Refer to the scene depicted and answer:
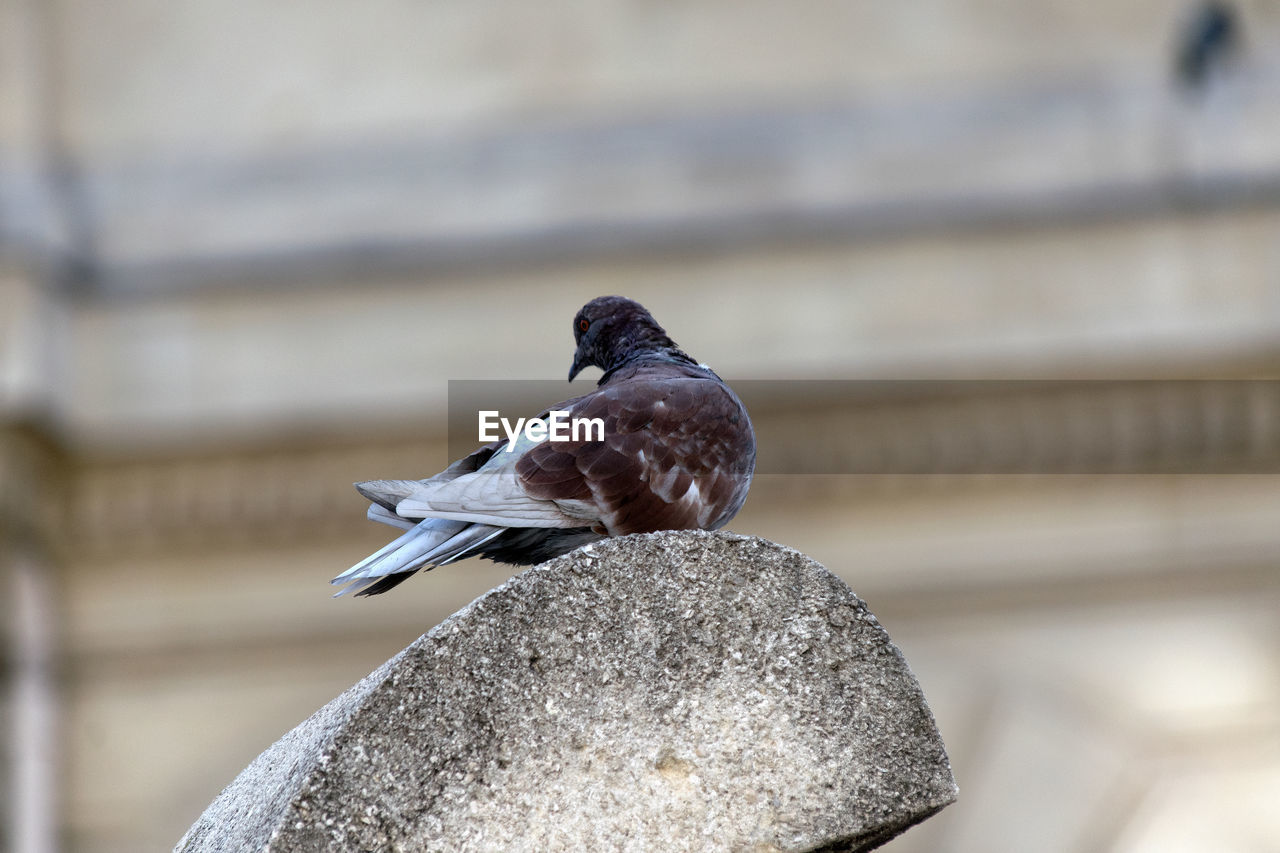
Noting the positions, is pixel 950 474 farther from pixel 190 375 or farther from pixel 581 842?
pixel 581 842

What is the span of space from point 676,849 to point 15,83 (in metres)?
7.09

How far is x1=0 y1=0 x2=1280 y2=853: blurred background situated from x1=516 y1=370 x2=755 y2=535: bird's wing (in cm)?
461

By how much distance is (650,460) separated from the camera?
2055mm

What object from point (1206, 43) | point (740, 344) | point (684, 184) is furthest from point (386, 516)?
point (1206, 43)

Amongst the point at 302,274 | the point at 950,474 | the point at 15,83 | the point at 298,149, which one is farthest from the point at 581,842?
the point at 15,83

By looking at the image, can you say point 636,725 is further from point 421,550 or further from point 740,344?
point 740,344

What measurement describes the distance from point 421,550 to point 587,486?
221mm

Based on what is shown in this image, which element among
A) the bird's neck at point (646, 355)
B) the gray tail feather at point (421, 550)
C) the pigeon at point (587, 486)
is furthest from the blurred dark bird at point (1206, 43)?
the gray tail feather at point (421, 550)

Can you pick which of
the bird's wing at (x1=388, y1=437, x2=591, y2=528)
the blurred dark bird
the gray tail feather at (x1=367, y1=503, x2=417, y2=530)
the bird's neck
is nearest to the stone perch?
the bird's wing at (x1=388, y1=437, x2=591, y2=528)

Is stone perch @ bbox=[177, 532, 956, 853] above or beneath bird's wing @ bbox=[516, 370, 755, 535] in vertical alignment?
beneath

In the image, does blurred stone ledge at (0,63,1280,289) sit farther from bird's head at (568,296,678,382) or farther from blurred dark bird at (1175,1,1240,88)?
bird's head at (568,296,678,382)

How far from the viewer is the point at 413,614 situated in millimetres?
7387

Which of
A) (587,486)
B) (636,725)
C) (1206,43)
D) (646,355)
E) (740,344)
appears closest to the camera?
(636,725)

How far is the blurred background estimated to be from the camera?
7062 millimetres
